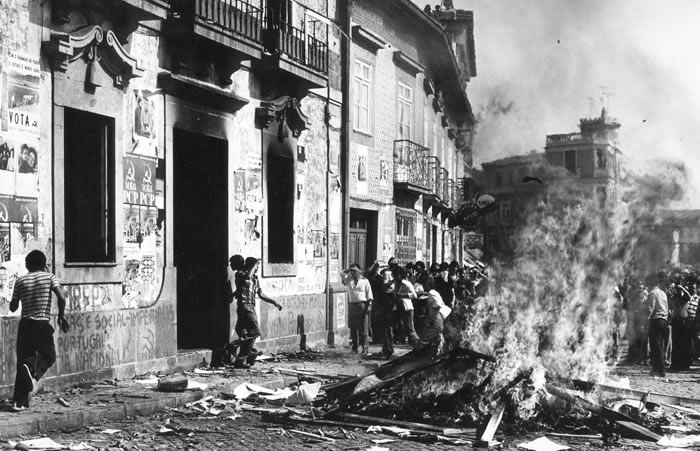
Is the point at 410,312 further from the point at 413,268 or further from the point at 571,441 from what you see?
the point at 571,441

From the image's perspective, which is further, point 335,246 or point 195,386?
point 335,246

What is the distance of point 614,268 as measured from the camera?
11.6m

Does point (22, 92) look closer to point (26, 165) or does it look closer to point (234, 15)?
point (26, 165)

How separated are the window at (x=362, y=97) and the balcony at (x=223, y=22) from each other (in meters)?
5.58

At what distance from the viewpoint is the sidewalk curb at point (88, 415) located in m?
8.41

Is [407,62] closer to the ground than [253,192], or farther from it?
farther from it

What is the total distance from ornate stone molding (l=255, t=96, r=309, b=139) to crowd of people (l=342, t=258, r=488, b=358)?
119 inches

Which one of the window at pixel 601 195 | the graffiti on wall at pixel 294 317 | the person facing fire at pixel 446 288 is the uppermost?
the window at pixel 601 195

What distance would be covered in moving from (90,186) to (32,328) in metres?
3.01

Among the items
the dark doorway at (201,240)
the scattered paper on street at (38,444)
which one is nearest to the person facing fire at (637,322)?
the dark doorway at (201,240)

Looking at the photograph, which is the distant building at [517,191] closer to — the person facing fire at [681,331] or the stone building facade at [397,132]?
the stone building facade at [397,132]

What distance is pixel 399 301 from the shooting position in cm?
1731

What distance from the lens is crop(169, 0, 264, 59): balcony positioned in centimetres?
1309

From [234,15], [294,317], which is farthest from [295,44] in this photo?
[294,317]
